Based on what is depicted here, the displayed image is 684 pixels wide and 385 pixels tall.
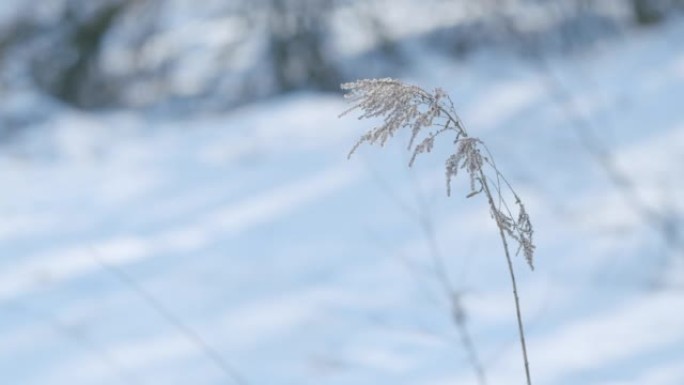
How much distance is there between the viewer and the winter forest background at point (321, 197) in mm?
2928

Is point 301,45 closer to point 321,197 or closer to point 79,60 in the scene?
point 79,60

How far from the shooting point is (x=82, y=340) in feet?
10.1

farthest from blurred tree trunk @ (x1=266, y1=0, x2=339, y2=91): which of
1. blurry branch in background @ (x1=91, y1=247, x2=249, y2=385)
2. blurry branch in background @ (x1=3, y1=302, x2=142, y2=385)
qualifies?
blurry branch in background @ (x1=3, y1=302, x2=142, y2=385)

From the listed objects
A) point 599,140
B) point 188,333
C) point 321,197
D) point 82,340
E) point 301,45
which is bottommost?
point 82,340

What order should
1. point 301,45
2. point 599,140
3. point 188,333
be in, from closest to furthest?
1. point 188,333
2. point 599,140
3. point 301,45

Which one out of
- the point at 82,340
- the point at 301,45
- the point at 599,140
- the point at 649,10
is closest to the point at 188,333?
the point at 82,340

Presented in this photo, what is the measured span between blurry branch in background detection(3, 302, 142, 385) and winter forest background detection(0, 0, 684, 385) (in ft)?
0.04

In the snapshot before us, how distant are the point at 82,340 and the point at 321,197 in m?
1.55

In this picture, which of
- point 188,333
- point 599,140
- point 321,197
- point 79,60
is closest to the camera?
point 188,333

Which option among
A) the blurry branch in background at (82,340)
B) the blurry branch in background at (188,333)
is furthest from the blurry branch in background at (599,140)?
the blurry branch in background at (82,340)

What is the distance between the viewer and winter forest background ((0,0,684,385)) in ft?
9.61

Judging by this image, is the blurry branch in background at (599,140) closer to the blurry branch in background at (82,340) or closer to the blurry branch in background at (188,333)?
the blurry branch in background at (188,333)

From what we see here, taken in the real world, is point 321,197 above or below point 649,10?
below

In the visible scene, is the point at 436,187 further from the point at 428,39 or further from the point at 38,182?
the point at 428,39
